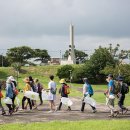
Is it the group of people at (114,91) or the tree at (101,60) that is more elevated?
the tree at (101,60)

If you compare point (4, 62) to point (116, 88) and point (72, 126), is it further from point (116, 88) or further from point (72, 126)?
point (72, 126)

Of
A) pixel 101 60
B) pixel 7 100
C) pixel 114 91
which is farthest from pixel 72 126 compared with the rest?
pixel 101 60

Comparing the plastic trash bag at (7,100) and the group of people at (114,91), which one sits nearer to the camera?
the group of people at (114,91)

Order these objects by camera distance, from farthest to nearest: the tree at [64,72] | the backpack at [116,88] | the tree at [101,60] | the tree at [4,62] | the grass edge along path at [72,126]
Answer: the tree at [4,62] → the tree at [64,72] → the tree at [101,60] → the backpack at [116,88] → the grass edge along path at [72,126]

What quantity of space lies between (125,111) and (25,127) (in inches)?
273

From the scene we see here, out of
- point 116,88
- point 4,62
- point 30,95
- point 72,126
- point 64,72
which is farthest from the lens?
point 4,62

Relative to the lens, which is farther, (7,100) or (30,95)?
(30,95)

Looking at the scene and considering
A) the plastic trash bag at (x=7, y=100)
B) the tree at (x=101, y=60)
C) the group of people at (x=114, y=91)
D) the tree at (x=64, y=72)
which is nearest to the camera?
the group of people at (x=114, y=91)

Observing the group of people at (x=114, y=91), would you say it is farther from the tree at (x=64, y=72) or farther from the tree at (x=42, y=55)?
the tree at (x=42, y=55)

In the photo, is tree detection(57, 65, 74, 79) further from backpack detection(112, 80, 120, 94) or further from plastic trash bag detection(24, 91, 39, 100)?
backpack detection(112, 80, 120, 94)

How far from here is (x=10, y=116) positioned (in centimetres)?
1819

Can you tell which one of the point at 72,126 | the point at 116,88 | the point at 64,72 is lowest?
the point at 64,72

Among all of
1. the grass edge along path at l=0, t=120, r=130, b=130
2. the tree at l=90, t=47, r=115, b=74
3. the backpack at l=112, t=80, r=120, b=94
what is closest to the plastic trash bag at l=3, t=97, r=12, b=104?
the grass edge along path at l=0, t=120, r=130, b=130

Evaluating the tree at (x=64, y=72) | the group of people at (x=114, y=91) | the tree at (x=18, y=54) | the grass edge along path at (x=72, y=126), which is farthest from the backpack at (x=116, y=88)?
the tree at (x=18, y=54)
